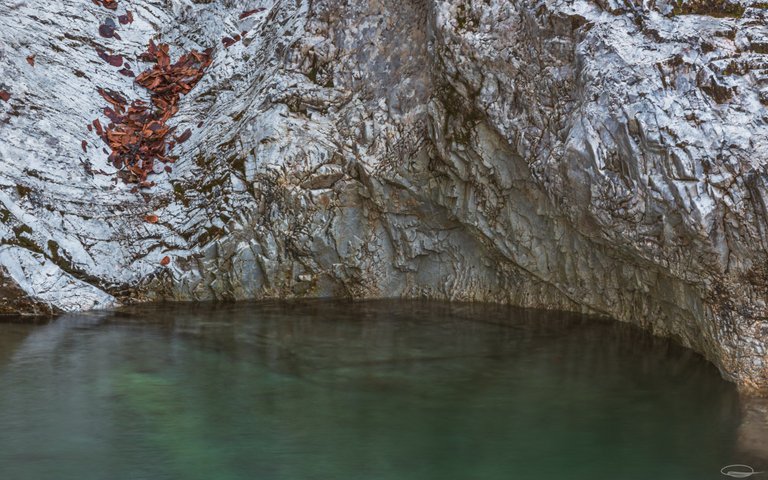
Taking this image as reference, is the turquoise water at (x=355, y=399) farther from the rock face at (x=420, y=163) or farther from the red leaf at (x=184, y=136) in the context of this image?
the red leaf at (x=184, y=136)

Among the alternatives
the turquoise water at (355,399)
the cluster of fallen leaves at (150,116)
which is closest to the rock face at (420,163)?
the cluster of fallen leaves at (150,116)

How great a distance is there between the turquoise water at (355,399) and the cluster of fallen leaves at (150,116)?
1543 millimetres

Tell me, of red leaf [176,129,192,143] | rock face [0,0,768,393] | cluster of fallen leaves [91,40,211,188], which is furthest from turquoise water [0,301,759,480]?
red leaf [176,129,192,143]

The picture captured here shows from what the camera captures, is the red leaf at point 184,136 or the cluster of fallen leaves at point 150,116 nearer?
the cluster of fallen leaves at point 150,116

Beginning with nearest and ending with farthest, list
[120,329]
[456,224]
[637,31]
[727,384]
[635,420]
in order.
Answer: [635,420], [727,384], [637,31], [120,329], [456,224]

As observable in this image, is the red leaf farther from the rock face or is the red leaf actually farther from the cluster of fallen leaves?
the rock face

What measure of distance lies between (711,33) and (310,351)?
10.3 feet

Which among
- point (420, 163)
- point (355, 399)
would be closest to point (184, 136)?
point (420, 163)

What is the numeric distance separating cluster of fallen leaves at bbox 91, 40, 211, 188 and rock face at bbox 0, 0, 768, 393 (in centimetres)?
12

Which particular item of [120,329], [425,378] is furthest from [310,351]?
[120,329]

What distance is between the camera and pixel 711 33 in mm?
4621

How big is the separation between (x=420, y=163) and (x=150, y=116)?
2716 mm

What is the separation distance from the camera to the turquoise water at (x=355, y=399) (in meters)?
3.51

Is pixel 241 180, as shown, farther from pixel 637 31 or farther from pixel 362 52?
pixel 637 31
